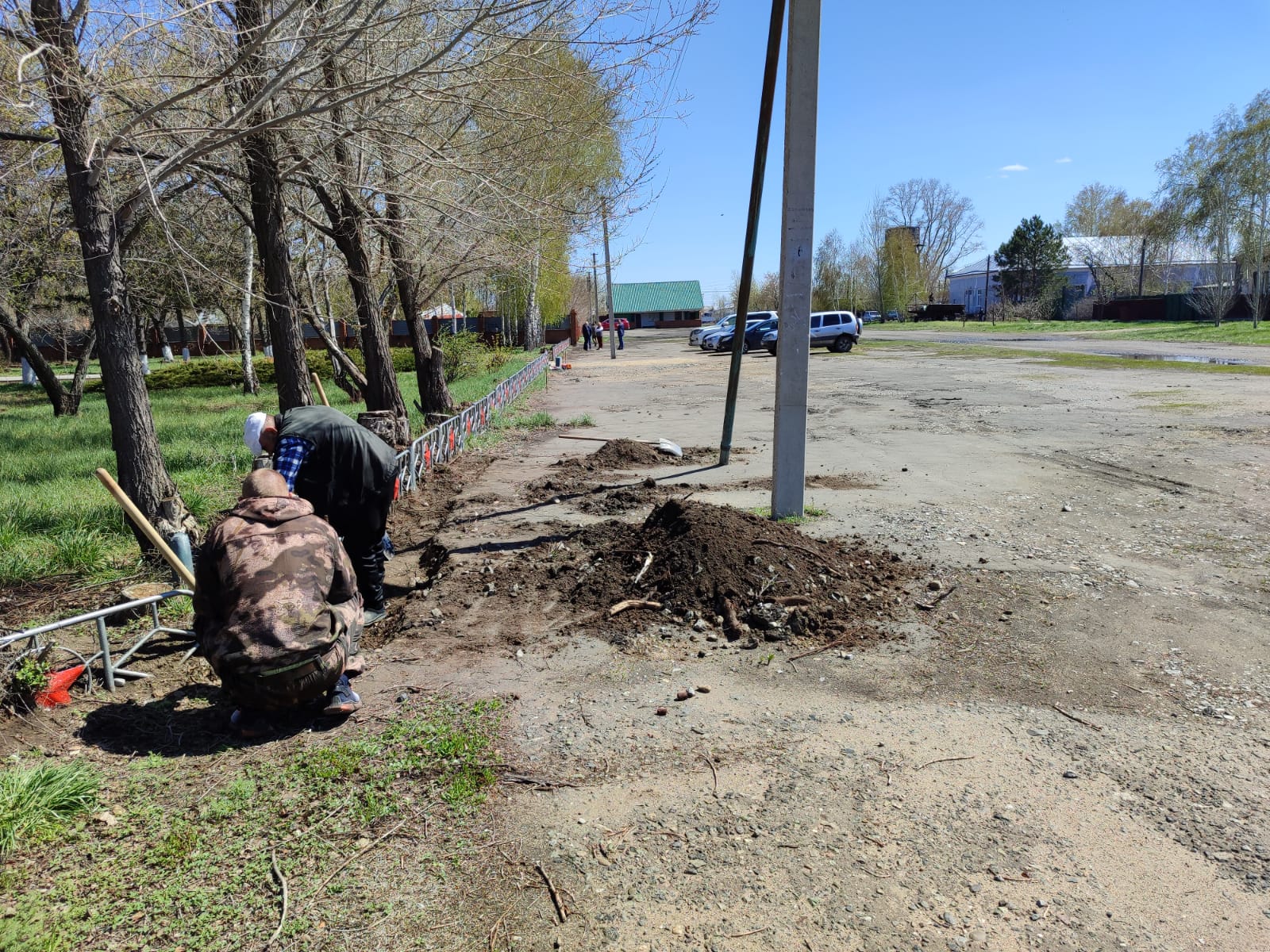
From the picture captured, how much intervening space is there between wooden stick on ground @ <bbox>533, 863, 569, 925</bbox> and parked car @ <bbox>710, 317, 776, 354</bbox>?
1367 inches

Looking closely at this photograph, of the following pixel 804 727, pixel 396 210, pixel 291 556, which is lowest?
pixel 804 727

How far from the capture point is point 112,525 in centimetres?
722

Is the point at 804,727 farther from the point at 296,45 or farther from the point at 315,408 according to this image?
the point at 296,45

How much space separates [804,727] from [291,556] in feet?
8.01

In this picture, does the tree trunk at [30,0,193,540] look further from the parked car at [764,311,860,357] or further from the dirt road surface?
the parked car at [764,311,860,357]

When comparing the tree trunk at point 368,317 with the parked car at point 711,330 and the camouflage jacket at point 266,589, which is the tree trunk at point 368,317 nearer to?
the camouflage jacket at point 266,589

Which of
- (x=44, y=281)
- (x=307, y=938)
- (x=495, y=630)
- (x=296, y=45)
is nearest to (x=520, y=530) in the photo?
→ (x=495, y=630)

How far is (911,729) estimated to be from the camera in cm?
379

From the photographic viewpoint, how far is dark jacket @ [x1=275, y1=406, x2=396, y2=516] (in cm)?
520

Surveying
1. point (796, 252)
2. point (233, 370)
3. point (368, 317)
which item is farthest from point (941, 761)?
point (233, 370)

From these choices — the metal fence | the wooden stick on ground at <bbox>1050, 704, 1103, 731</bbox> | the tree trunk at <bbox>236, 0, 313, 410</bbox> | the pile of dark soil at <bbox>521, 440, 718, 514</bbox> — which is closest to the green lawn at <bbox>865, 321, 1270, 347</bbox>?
the metal fence

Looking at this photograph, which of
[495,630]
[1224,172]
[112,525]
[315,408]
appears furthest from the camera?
[1224,172]

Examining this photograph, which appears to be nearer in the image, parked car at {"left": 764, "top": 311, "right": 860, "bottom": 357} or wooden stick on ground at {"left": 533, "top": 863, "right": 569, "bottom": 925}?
wooden stick on ground at {"left": 533, "top": 863, "right": 569, "bottom": 925}

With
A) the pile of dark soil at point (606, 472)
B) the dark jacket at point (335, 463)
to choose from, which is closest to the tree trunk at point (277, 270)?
the pile of dark soil at point (606, 472)
